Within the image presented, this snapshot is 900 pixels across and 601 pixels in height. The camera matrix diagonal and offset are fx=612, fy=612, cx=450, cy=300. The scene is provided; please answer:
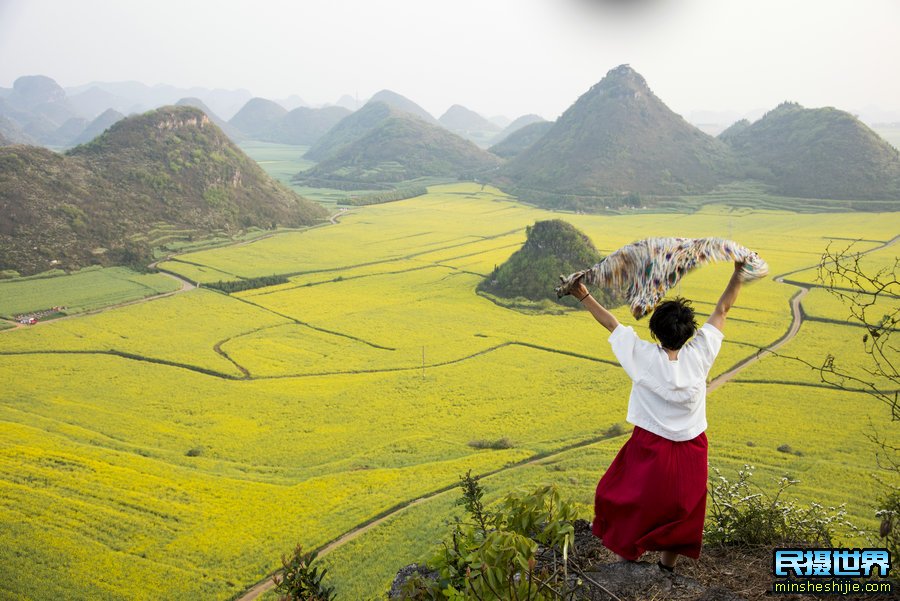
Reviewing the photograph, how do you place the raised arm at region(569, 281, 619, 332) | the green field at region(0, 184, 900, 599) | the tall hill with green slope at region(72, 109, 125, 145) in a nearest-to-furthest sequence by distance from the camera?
the raised arm at region(569, 281, 619, 332), the green field at region(0, 184, 900, 599), the tall hill with green slope at region(72, 109, 125, 145)

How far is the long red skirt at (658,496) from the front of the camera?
4625 mm

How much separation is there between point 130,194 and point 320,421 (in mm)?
49576

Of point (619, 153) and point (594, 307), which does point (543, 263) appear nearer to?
point (594, 307)

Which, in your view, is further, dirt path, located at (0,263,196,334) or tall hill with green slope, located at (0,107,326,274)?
tall hill with green slope, located at (0,107,326,274)

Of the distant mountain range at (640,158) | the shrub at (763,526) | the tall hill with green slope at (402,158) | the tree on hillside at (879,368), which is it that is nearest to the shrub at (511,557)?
the tree on hillside at (879,368)

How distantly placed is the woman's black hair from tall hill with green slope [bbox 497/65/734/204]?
8952cm

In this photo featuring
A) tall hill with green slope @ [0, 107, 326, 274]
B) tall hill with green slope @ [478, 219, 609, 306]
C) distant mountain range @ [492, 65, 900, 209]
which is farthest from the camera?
distant mountain range @ [492, 65, 900, 209]

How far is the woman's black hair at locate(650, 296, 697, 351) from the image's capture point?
179 inches

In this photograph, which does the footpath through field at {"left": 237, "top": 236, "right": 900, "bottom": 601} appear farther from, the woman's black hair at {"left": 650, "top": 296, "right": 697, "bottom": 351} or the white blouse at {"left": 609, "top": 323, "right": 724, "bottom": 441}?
the woman's black hair at {"left": 650, "top": 296, "right": 697, "bottom": 351}

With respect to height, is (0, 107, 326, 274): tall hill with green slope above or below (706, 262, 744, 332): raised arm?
above

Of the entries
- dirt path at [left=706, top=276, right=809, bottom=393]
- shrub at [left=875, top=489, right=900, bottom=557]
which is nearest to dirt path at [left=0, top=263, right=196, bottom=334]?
dirt path at [left=706, top=276, right=809, bottom=393]

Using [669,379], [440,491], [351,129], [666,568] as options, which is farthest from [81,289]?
[351,129]

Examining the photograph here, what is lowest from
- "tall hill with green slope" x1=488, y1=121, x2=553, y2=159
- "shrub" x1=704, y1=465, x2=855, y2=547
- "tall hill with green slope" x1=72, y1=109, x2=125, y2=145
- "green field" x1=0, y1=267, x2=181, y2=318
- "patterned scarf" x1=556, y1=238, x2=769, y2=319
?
"green field" x1=0, y1=267, x2=181, y2=318

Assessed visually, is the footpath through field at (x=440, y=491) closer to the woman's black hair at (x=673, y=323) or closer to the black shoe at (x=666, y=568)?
the woman's black hair at (x=673, y=323)
